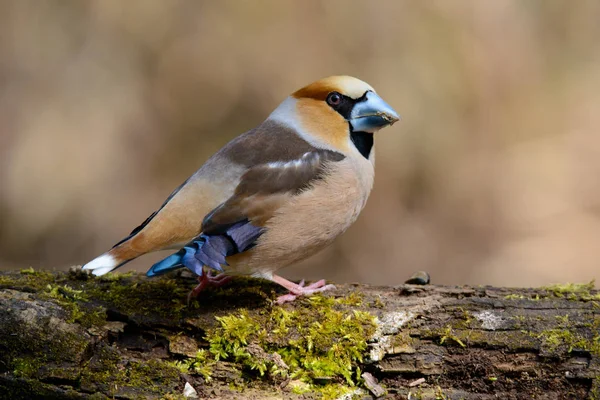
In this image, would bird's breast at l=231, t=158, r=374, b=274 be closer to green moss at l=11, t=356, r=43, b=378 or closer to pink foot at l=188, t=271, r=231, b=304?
pink foot at l=188, t=271, r=231, b=304

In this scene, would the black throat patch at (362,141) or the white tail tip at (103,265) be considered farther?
the black throat patch at (362,141)

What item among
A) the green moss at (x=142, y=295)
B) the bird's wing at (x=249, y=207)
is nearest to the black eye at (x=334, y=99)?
the bird's wing at (x=249, y=207)

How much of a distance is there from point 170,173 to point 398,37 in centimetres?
270

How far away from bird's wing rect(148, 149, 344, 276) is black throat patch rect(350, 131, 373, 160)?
28 cm

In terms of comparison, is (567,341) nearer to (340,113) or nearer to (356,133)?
(356,133)

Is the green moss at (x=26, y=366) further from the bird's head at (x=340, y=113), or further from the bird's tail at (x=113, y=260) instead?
the bird's head at (x=340, y=113)

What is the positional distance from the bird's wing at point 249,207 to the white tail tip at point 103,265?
390 mm

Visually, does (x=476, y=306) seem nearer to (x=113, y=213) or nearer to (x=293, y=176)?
(x=293, y=176)

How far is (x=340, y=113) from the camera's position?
4141 millimetres

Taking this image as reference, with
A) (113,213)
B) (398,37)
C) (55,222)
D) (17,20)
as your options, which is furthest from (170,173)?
(398,37)

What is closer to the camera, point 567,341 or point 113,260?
point 567,341

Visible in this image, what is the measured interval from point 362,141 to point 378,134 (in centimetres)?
284

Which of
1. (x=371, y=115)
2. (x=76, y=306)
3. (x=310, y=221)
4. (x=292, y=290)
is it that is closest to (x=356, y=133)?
(x=371, y=115)

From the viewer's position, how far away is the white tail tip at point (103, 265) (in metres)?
3.51
